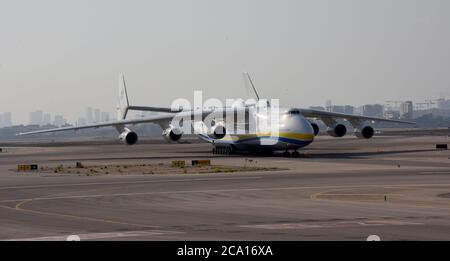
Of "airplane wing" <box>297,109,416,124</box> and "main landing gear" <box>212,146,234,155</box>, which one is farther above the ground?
"airplane wing" <box>297,109,416,124</box>

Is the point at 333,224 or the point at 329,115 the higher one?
the point at 329,115

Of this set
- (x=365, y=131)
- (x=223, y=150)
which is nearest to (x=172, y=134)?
(x=223, y=150)

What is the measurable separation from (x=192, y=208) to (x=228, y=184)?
1237 cm

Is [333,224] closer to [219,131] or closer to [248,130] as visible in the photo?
[248,130]

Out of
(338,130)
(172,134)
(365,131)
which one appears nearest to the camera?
(172,134)

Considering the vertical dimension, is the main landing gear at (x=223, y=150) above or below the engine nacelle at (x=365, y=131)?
below

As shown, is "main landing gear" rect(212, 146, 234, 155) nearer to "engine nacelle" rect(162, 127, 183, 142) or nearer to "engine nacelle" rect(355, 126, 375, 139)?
"engine nacelle" rect(162, 127, 183, 142)

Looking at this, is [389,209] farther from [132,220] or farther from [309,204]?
[132,220]

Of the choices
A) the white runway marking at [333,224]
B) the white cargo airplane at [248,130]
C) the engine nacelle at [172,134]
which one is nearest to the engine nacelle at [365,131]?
the white cargo airplane at [248,130]

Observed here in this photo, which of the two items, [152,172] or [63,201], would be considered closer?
[63,201]

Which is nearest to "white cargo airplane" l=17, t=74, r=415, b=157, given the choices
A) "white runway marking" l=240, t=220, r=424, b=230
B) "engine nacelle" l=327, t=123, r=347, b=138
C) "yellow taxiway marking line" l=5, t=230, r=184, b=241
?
"engine nacelle" l=327, t=123, r=347, b=138

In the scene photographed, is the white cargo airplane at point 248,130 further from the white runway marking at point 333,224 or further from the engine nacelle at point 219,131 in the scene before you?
the white runway marking at point 333,224
